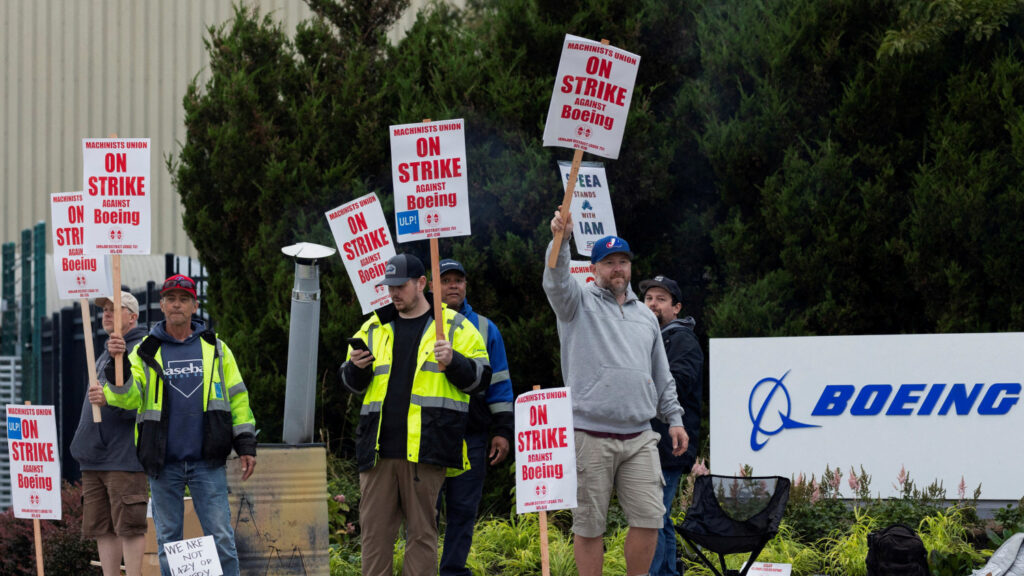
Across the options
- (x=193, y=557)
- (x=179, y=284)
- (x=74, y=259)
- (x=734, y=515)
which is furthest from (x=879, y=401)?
(x=74, y=259)

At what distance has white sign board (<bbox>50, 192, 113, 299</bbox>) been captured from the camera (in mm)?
7371

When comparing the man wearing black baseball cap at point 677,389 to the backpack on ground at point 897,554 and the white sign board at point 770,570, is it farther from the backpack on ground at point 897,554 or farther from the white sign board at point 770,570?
the backpack on ground at point 897,554

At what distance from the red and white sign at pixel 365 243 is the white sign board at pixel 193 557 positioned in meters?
2.25

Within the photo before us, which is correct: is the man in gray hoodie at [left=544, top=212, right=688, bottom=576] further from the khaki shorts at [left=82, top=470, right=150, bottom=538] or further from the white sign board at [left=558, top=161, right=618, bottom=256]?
the khaki shorts at [left=82, top=470, right=150, bottom=538]

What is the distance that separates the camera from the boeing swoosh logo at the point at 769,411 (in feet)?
32.0

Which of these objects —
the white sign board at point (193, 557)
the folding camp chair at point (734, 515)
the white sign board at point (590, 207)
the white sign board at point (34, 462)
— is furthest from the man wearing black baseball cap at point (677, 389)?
the white sign board at point (34, 462)

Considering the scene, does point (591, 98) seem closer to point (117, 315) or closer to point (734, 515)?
point (734, 515)

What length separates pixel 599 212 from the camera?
909 cm

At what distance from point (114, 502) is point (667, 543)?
3.19 metres

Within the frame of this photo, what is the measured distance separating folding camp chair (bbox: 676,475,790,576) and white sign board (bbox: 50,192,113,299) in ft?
12.0

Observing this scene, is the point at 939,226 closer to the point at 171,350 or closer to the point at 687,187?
the point at 687,187

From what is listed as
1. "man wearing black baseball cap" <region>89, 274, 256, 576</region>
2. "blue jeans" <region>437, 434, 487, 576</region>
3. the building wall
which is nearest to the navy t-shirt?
"man wearing black baseball cap" <region>89, 274, 256, 576</region>

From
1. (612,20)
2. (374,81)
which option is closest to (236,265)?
(374,81)

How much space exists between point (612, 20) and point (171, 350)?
21.0ft
